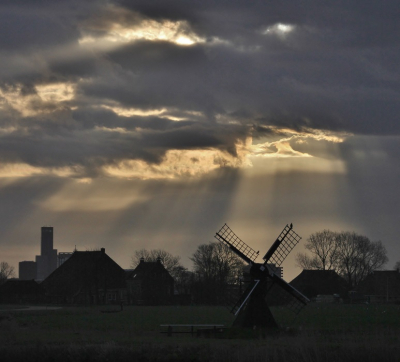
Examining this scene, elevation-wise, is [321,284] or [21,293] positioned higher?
[321,284]

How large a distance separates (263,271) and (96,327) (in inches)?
553

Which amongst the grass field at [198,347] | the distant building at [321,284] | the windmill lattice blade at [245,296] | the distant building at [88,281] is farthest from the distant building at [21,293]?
the windmill lattice blade at [245,296]

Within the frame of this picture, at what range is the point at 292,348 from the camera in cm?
3581

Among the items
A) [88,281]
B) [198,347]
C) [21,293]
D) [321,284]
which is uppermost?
[88,281]

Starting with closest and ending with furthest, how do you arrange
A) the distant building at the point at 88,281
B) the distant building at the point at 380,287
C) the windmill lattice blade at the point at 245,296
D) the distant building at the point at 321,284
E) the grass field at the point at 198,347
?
the grass field at the point at 198,347 < the windmill lattice blade at the point at 245,296 < the distant building at the point at 88,281 < the distant building at the point at 321,284 < the distant building at the point at 380,287

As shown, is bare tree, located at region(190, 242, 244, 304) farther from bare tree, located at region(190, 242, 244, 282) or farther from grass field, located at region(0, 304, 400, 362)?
grass field, located at region(0, 304, 400, 362)

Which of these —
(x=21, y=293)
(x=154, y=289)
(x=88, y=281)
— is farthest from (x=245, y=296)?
(x=21, y=293)

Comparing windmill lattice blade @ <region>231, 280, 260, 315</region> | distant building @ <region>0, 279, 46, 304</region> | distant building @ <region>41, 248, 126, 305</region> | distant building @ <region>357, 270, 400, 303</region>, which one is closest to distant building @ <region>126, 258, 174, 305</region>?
distant building @ <region>41, 248, 126, 305</region>

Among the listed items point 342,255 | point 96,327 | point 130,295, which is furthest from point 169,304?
point 96,327

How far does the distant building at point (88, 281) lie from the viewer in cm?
12975

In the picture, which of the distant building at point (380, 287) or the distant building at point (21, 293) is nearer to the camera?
the distant building at point (21, 293)

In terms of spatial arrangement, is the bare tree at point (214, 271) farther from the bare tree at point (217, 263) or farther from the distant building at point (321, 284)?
the distant building at point (321, 284)

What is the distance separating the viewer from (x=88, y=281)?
422ft

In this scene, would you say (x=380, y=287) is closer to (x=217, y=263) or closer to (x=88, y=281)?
(x=217, y=263)
